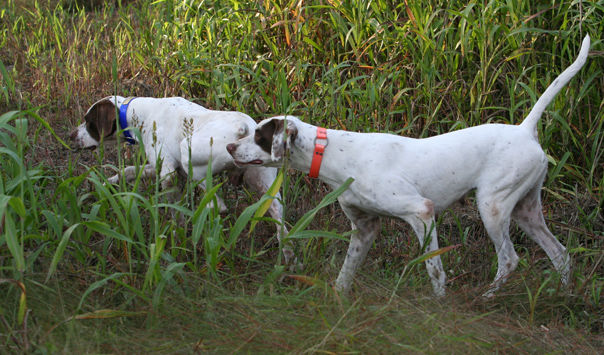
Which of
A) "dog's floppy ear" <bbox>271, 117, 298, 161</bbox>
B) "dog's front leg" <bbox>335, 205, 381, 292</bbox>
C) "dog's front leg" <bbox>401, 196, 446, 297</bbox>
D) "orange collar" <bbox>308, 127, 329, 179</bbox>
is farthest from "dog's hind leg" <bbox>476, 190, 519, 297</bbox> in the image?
"dog's floppy ear" <bbox>271, 117, 298, 161</bbox>

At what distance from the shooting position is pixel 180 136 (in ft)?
13.2

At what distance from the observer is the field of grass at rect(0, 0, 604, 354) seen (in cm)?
238

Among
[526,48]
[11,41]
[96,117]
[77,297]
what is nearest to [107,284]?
[77,297]

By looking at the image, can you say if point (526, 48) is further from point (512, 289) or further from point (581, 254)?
point (512, 289)

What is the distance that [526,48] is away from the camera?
4.29 meters

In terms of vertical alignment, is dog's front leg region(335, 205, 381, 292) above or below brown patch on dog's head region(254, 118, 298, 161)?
below

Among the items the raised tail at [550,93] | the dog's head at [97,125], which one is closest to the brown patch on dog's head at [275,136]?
the raised tail at [550,93]

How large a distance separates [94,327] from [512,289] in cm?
190

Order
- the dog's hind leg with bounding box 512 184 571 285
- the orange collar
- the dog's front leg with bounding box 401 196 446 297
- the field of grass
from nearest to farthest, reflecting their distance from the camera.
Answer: the field of grass
the dog's front leg with bounding box 401 196 446 297
the orange collar
the dog's hind leg with bounding box 512 184 571 285

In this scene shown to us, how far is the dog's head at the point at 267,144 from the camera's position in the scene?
314 cm

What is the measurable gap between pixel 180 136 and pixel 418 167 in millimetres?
1566

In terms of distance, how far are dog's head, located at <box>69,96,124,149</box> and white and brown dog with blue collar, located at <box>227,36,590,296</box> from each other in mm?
1357

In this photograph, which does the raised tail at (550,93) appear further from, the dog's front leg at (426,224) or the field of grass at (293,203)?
the dog's front leg at (426,224)

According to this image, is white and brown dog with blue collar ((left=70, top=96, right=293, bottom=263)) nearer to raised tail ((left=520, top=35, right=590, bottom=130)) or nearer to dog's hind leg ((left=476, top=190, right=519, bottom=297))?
dog's hind leg ((left=476, top=190, right=519, bottom=297))
